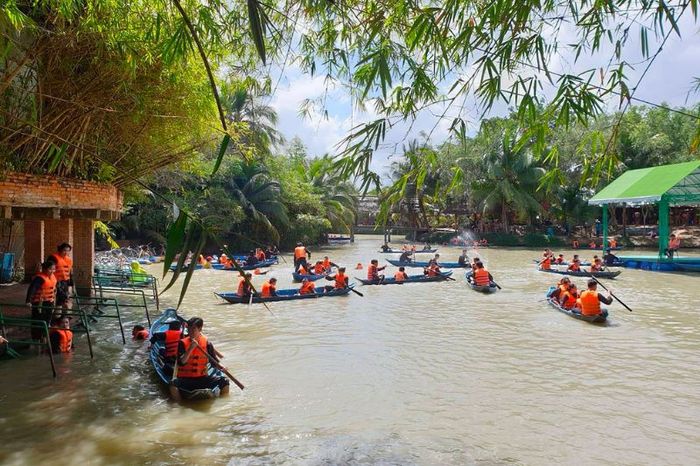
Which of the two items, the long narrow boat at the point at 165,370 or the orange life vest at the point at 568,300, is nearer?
the long narrow boat at the point at 165,370

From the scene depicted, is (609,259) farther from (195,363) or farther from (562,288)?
(195,363)

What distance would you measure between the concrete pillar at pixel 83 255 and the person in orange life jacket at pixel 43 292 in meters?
4.45

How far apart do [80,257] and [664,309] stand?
1498cm

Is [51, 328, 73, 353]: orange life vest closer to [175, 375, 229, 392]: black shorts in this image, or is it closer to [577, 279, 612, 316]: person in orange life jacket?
[175, 375, 229, 392]: black shorts

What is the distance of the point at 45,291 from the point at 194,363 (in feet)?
9.49

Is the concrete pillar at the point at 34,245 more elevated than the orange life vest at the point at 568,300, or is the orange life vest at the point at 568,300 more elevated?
the concrete pillar at the point at 34,245

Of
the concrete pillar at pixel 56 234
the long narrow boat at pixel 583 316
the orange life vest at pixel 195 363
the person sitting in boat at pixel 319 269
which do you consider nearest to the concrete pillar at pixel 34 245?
the concrete pillar at pixel 56 234

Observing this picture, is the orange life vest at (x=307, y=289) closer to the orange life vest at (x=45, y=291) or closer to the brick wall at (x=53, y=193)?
the brick wall at (x=53, y=193)

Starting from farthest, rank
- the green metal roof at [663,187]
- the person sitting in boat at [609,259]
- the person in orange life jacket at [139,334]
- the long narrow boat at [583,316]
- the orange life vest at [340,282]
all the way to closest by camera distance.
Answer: the person sitting in boat at [609,259]
the green metal roof at [663,187]
the orange life vest at [340,282]
the long narrow boat at [583,316]
the person in orange life jacket at [139,334]

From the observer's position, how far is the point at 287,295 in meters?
14.9

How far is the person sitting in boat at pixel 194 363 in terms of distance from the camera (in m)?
7.04

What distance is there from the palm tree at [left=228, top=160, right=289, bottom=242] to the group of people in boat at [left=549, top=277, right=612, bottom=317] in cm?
1891

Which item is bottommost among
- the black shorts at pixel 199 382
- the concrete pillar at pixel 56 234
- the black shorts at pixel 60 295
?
the black shorts at pixel 199 382

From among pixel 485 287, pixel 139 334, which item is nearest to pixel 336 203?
pixel 485 287
